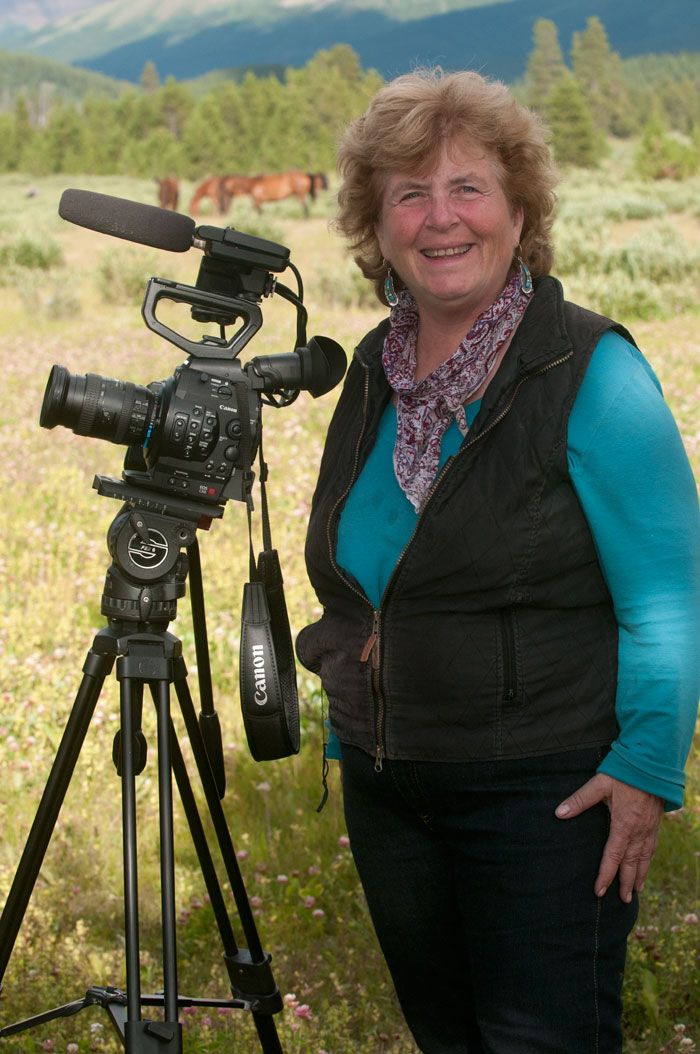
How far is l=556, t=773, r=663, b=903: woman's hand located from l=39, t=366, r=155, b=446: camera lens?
1.08 metres

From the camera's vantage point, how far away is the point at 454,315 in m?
2.17

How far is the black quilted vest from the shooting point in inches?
74.3

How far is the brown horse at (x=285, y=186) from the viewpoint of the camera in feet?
107

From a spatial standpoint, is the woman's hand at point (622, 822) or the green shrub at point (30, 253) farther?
the green shrub at point (30, 253)

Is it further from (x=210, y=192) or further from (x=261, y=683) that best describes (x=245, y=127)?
(x=261, y=683)

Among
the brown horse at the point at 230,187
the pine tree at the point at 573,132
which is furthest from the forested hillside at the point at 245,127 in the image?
the brown horse at the point at 230,187

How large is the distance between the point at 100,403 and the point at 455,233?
30.7 inches

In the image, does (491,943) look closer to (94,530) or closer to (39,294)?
(94,530)

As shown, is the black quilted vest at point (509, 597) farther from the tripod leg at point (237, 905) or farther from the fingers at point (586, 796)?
the tripod leg at point (237, 905)

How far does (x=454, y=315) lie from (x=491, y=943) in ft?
4.11

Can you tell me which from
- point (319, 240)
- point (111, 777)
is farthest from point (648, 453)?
point (319, 240)

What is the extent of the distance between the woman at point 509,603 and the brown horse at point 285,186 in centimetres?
3135

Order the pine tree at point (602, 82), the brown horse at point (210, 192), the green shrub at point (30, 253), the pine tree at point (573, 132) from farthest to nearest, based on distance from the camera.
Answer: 1. the pine tree at point (602, 82)
2. the pine tree at point (573, 132)
3. the brown horse at point (210, 192)
4. the green shrub at point (30, 253)

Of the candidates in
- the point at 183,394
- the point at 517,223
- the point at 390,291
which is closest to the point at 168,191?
the point at 390,291
